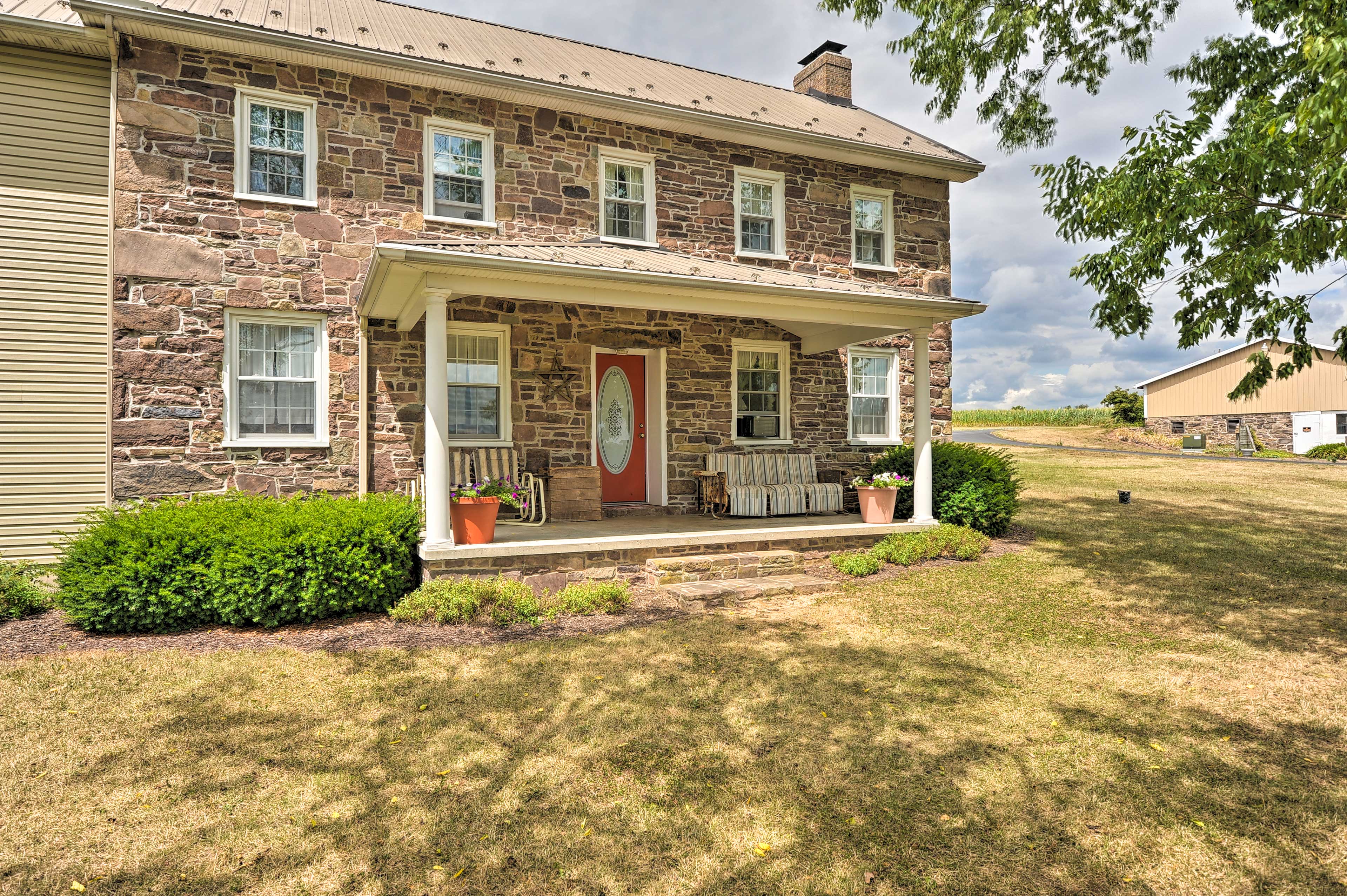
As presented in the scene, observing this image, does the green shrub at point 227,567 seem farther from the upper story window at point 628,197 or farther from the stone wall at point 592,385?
the upper story window at point 628,197

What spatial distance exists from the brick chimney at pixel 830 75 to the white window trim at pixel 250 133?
9.29 m

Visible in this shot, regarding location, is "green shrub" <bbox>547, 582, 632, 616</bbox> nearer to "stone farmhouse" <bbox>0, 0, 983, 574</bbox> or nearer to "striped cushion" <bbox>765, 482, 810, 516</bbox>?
"stone farmhouse" <bbox>0, 0, 983, 574</bbox>

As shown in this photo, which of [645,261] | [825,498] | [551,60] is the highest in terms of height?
[551,60]

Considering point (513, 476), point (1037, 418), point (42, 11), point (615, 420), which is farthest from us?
point (1037, 418)

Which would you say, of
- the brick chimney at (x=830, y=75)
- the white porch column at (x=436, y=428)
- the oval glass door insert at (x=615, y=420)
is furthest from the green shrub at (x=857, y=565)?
the brick chimney at (x=830, y=75)

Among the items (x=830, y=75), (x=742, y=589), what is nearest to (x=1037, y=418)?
(x=830, y=75)

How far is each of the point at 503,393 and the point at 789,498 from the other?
4.22 metres

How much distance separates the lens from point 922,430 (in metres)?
9.27

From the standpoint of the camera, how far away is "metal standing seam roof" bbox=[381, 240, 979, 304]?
7109 mm

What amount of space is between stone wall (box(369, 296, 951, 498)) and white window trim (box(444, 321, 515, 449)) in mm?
53

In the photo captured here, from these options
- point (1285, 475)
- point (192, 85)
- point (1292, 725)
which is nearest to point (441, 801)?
point (1292, 725)

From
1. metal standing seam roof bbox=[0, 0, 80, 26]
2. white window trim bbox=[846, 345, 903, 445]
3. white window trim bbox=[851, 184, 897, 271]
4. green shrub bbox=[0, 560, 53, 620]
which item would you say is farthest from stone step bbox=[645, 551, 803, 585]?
metal standing seam roof bbox=[0, 0, 80, 26]

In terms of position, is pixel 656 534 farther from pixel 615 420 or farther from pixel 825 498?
pixel 825 498

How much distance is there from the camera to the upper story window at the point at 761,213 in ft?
36.1
